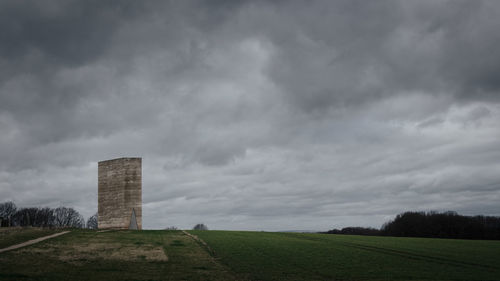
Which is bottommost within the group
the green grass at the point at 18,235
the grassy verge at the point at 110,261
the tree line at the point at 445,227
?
the tree line at the point at 445,227

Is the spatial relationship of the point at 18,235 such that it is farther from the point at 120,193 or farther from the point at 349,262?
the point at 349,262

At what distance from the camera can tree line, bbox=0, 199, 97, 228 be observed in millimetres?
114250

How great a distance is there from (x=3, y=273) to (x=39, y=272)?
1552 mm

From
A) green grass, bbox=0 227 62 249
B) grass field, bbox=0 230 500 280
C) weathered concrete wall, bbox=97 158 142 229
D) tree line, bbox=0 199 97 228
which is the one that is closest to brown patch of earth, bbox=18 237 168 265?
grass field, bbox=0 230 500 280

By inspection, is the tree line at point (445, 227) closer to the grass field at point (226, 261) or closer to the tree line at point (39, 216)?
the grass field at point (226, 261)

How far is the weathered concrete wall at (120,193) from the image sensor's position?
1829 inches

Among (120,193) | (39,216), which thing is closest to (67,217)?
(39,216)

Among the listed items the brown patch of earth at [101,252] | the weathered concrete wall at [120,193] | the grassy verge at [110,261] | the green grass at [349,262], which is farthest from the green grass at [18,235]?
the green grass at [349,262]

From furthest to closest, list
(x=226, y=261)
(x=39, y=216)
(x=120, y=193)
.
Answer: (x=39, y=216)
(x=120, y=193)
(x=226, y=261)

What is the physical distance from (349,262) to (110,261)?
596 inches

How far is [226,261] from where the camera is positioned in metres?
26.4

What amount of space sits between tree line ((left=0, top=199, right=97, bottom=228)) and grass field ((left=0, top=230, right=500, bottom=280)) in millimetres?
87634

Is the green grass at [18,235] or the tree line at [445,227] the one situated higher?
the green grass at [18,235]

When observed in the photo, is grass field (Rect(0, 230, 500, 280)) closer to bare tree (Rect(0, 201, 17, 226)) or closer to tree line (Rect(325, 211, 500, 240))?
tree line (Rect(325, 211, 500, 240))
